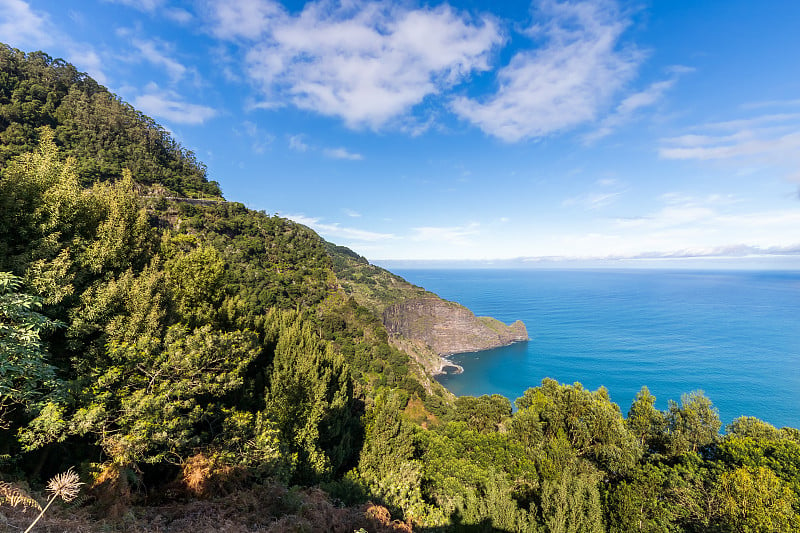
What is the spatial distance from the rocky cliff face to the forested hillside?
89291 mm

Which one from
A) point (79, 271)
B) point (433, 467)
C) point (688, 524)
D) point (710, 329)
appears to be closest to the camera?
point (79, 271)

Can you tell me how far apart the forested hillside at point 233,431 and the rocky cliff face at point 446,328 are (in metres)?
89.3

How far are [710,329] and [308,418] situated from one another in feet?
576

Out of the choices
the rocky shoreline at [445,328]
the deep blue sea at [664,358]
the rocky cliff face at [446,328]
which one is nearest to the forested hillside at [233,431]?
the deep blue sea at [664,358]

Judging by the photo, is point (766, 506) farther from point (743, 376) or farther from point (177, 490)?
point (743, 376)

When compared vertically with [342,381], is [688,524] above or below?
below

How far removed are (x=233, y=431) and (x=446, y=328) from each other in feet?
A: 397

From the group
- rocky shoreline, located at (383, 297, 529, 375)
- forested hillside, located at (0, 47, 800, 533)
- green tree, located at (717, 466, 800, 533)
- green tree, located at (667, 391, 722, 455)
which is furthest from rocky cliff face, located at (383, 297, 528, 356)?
green tree, located at (717, 466, 800, 533)

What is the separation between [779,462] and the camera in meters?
18.0

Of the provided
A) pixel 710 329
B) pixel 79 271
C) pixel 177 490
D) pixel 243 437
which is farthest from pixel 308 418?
pixel 710 329

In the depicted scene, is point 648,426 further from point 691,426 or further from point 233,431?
point 233,431

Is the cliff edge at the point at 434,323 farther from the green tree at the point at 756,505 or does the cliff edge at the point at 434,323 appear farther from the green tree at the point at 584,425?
the green tree at the point at 756,505

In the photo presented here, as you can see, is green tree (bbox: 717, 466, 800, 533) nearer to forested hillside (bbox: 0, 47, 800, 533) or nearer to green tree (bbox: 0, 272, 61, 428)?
forested hillside (bbox: 0, 47, 800, 533)

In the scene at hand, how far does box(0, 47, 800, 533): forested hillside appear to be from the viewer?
845 cm
